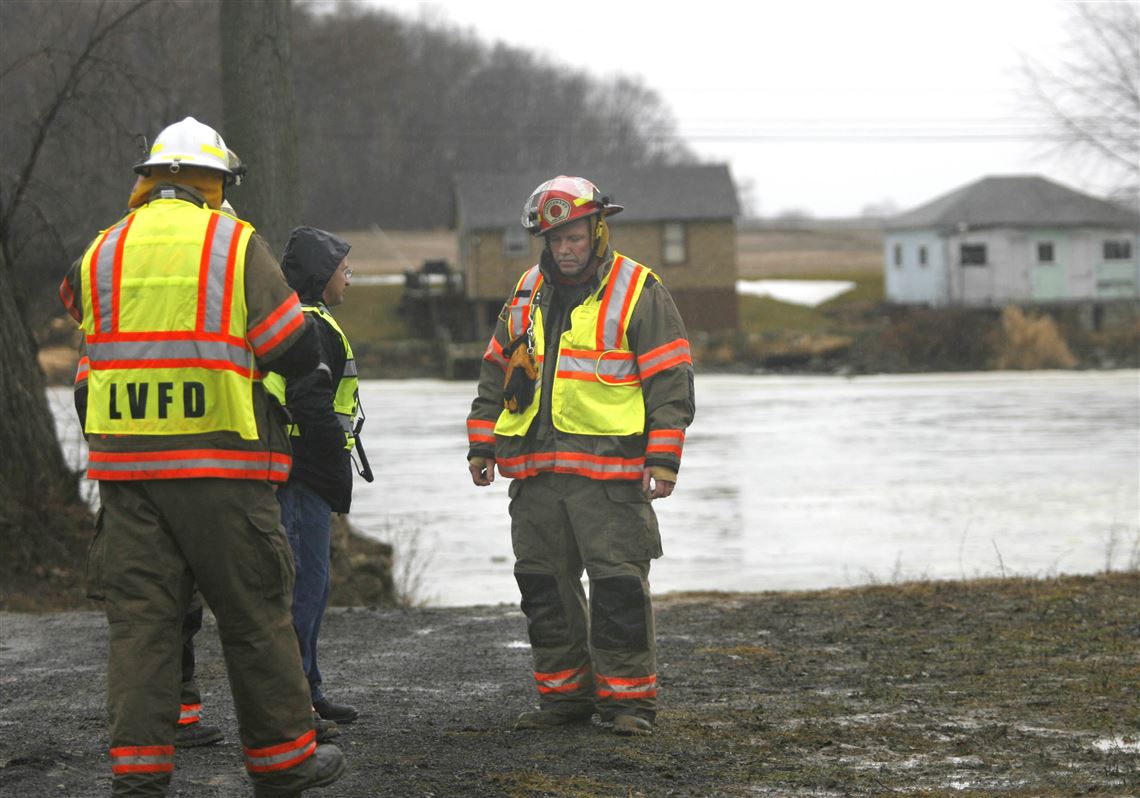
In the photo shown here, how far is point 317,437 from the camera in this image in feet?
18.2

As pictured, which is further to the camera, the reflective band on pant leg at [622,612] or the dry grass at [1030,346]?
the dry grass at [1030,346]

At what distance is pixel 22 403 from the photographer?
35.3ft

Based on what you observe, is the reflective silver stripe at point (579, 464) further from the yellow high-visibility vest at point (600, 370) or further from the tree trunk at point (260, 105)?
the tree trunk at point (260, 105)

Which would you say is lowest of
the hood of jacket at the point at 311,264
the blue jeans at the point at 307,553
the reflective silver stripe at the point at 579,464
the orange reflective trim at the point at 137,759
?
Result: the orange reflective trim at the point at 137,759

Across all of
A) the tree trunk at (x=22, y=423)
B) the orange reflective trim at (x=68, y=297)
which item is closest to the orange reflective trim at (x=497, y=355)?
the orange reflective trim at (x=68, y=297)

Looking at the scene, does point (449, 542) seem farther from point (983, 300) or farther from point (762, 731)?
point (983, 300)

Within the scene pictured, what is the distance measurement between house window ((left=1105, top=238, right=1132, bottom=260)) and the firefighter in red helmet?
58.3 m

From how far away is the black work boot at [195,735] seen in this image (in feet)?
18.5

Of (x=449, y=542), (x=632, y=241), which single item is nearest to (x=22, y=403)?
(x=449, y=542)

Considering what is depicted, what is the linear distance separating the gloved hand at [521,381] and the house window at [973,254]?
55.9m

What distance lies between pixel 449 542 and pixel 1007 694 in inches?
352

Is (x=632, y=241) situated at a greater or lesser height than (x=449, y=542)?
greater

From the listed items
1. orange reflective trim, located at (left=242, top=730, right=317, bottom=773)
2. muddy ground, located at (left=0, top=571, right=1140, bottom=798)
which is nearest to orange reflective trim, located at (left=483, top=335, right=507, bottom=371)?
muddy ground, located at (left=0, top=571, right=1140, bottom=798)

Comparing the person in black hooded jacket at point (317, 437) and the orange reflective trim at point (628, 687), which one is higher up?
the person in black hooded jacket at point (317, 437)
